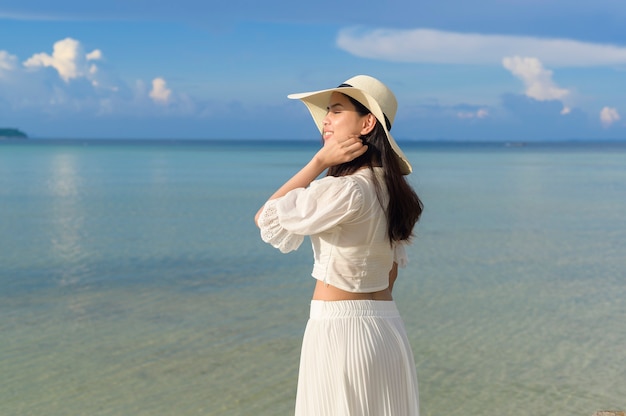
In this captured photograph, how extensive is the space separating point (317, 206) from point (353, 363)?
0.60 meters

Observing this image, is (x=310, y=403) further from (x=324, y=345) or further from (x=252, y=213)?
(x=252, y=213)

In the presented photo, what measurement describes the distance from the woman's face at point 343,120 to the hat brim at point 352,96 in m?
0.04

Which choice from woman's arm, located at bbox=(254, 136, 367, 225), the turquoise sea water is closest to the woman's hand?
woman's arm, located at bbox=(254, 136, 367, 225)

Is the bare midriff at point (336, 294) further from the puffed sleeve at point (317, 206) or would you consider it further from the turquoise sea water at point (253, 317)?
the turquoise sea water at point (253, 317)

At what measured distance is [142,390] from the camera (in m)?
6.57

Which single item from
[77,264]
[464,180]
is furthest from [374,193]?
[464,180]

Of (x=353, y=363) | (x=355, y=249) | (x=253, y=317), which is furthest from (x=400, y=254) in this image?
(x=253, y=317)

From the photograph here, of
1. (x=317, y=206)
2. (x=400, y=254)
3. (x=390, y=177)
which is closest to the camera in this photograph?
(x=317, y=206)

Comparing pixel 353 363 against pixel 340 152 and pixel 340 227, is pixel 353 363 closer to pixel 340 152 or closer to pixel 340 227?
pixel 340 227

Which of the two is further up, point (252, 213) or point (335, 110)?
point (335, 110)

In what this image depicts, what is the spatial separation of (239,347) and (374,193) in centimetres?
503

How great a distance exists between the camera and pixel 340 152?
117 inches

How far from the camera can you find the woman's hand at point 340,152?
117 inches

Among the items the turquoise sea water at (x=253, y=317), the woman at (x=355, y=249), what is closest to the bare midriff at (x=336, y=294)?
the woman at (x=355, y=249)
